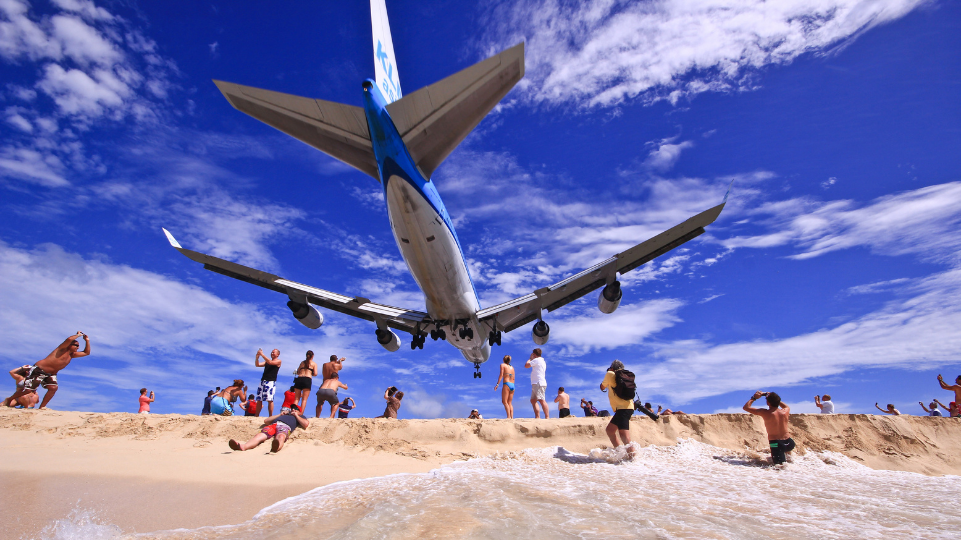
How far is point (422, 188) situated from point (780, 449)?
9044mm

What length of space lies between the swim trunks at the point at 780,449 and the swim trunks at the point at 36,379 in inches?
596

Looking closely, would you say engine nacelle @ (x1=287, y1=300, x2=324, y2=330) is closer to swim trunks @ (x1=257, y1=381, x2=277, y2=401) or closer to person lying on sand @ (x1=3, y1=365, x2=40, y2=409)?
swim trunks @ (x1=257, y1=381, x2=277, y2=401)

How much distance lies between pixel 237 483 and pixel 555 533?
4.09m

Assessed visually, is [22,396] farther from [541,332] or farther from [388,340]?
[541,332]

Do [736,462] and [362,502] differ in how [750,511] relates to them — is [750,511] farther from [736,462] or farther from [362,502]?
[736,462]

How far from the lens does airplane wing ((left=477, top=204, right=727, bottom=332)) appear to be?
447 inches

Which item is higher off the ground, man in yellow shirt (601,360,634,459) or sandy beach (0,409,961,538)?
man in yellow shirt (601,360,634,459)

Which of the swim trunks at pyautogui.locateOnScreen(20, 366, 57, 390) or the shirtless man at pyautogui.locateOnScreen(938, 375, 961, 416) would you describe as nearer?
the swim trunks at pyautogui.locateOnScreen(20, 366, 57, 390)

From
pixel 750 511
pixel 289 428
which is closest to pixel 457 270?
pixel 289 428

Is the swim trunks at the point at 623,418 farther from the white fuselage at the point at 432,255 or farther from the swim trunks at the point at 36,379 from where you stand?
the swim trunks at the point at 36,379

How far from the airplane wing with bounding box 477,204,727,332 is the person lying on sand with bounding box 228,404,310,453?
8383mm

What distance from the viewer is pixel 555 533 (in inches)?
103

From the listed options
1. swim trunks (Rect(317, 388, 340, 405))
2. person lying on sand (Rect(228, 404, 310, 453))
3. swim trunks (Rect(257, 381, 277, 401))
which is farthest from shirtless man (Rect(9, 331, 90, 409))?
person lying on sand (Rect(228, 404, 310, 453))

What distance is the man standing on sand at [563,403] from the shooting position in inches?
467
